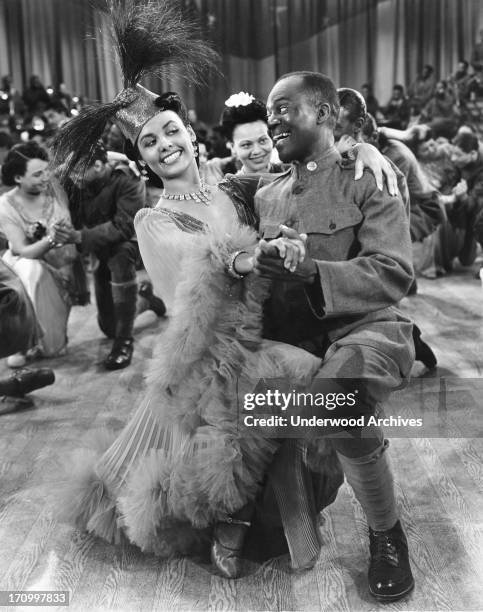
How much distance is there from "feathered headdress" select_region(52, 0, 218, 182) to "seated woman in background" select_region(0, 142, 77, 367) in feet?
6.78

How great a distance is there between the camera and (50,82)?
47.8ft

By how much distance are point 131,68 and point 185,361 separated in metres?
0.89

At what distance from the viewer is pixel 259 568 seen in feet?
6.91

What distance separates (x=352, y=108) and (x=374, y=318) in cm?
136

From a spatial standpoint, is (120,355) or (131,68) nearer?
(131,68)

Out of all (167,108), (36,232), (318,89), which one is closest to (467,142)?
(36,232)

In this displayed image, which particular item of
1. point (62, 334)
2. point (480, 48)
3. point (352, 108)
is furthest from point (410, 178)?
point (480, 48)

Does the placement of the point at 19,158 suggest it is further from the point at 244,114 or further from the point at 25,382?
the point at 244,114

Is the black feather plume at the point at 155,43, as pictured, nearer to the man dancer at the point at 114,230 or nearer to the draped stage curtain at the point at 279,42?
the man dancer at the point at 114,230

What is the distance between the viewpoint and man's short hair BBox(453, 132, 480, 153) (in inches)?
243

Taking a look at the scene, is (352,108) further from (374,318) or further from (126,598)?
(126,598)

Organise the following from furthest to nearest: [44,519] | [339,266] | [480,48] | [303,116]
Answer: [480,48] < [44,519] < [303,116] < [339,266]

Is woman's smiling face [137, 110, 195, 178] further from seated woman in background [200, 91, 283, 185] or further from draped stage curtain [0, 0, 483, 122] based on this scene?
draped stage curtain [0, 0, 483, 122]

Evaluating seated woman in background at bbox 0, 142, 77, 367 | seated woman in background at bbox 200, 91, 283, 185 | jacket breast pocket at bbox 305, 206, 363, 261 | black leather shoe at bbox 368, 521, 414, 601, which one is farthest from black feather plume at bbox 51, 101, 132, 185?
seated woman in background at bbox 0, 142, 77, 367
